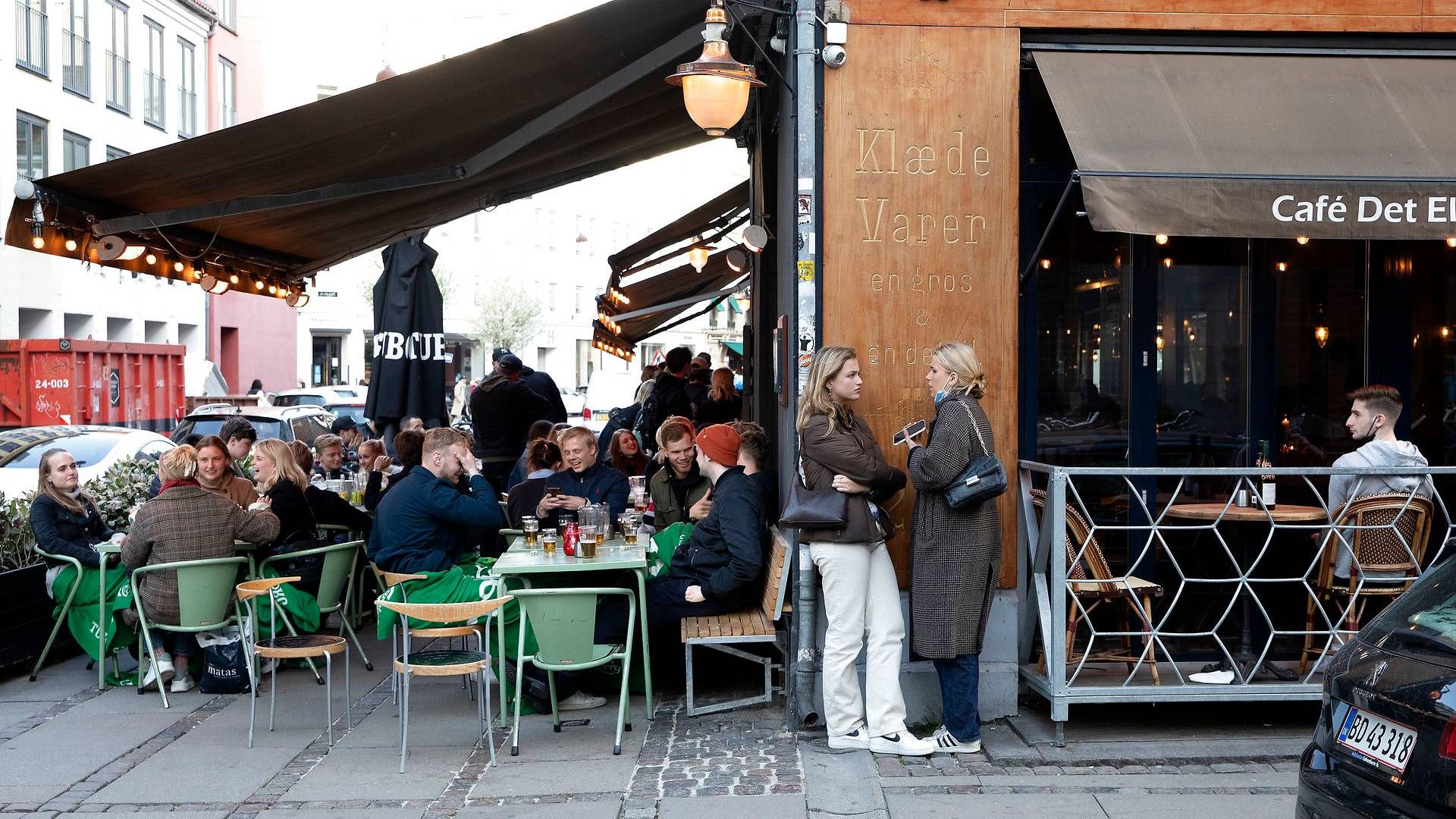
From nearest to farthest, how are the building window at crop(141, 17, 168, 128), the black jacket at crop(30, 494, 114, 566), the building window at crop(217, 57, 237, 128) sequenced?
1. the black jacket at crop(30, 494, 114, 566)
2. the building window at crop(141, 17, 168, 128)
3. the building window at crop(217, 57, 237, 128)

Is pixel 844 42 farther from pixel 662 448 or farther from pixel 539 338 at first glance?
pixel 539 338

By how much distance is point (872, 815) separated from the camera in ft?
16.8

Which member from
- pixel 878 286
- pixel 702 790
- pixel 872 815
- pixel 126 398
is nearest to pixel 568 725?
pixel 702 790

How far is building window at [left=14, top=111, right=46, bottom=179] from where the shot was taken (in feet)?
80.4

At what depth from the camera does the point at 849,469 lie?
572cm

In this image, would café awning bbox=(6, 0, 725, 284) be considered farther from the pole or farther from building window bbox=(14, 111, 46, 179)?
building window bbox=(14, 111, 46, 179)

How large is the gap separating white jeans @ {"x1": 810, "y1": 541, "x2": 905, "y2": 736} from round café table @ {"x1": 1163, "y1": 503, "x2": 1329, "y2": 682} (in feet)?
4.54

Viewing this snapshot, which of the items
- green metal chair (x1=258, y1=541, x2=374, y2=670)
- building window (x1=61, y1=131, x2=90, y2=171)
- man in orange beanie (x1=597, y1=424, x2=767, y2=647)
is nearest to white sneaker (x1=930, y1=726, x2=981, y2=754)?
A: man in orange beanie (x1=597, y1=424, x2=767, y2=647)

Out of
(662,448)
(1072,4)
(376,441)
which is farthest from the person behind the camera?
(376,441)

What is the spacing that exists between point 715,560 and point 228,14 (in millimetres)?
34276

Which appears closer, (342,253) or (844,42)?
(844,42)

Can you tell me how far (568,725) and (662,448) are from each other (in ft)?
7.10

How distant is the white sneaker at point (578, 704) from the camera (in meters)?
6.77

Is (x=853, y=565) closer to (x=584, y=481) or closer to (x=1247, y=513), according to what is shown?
(x=1247, y=513)
